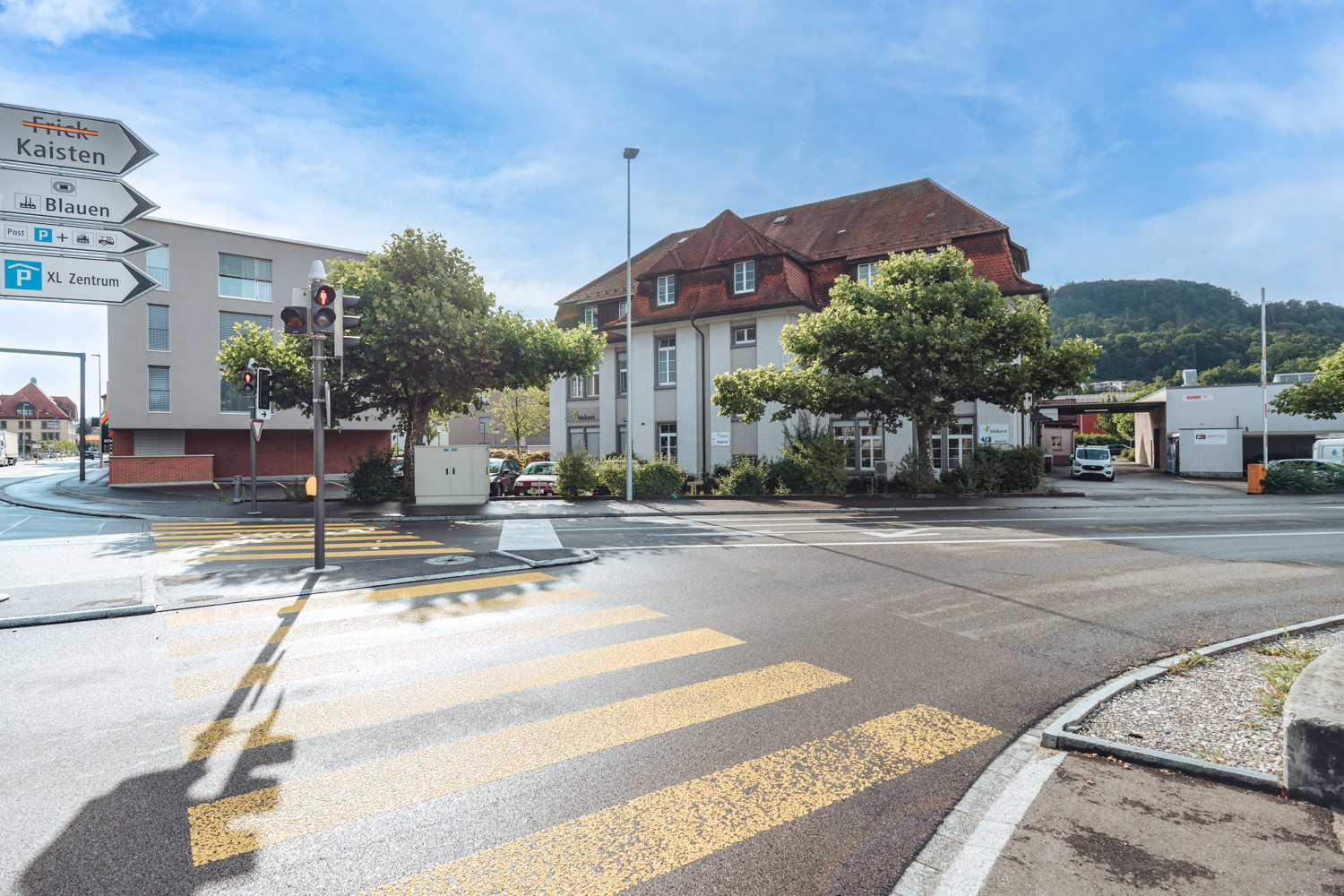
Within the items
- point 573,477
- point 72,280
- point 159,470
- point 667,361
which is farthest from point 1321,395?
point 159,470

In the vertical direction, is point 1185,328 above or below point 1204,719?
above

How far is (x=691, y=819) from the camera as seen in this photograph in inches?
133

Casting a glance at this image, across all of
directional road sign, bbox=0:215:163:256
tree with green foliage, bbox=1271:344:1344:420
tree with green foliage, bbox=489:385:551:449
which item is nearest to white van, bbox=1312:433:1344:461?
tree with green foliage, bbox=1271:344:1344:420

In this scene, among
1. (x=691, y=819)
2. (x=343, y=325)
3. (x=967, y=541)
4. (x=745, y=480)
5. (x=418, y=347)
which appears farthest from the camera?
(x=745, y=480)

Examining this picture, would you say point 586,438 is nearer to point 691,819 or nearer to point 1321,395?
point 691,819

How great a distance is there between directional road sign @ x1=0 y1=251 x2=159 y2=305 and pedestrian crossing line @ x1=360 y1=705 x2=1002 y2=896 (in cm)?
603

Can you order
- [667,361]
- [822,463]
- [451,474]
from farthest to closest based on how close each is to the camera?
1. [667,361]
2. [822,463]
3. [451,474]

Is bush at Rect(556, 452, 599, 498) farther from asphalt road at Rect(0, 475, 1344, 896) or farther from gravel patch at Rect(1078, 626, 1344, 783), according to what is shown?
gravel patch at Rect(1078, 626, 1344, 783)

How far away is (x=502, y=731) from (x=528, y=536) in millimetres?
9755

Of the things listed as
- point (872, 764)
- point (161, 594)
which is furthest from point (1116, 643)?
point (161, 594)

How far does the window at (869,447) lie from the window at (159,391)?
34350 millimetres

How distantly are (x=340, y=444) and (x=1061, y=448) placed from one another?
58293 mm

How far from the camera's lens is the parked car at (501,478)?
85.2ft

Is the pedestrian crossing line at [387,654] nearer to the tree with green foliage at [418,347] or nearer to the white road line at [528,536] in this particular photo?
the white road line at [528,536]
